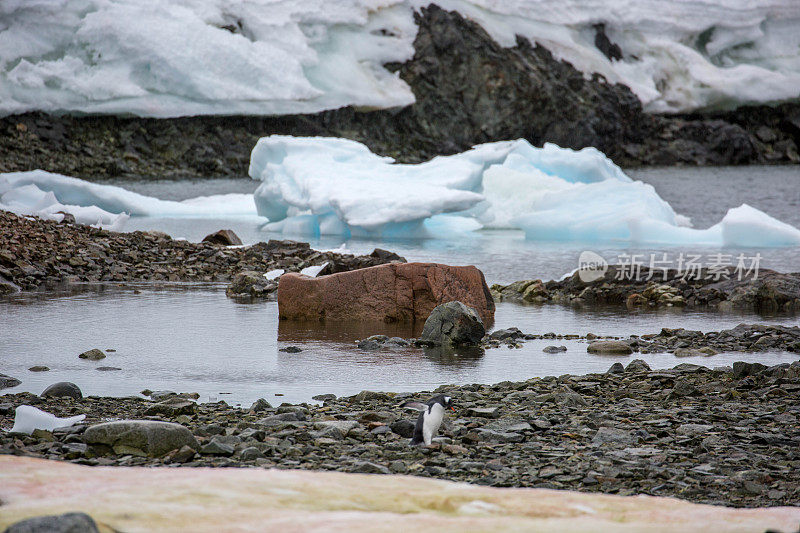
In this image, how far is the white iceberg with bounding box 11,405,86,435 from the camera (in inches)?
151

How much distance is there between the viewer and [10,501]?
240cm

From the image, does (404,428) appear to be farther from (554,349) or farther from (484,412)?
(554,349)

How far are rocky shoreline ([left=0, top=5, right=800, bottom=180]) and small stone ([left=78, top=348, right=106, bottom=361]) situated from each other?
34183 millimetres

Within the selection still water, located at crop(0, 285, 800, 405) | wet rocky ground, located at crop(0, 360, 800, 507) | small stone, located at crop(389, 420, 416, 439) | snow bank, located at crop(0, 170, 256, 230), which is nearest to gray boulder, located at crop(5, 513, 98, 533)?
wet rocky ground, located at crop(0, 360, 800, 507)

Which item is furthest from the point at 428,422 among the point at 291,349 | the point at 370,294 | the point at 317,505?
the point at 370,294

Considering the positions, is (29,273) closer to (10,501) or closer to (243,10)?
(10,501)

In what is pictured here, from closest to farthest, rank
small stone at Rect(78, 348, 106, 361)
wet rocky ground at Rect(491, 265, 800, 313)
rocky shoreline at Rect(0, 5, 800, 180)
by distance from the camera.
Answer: small stone at Rect(78, 348, 106, 361)
wet rocky ground at Rect(491, 265, 800, 313)
rocky shoreline at Rect(0, 5, 800, 180)

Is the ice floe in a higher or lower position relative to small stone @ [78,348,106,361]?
higher

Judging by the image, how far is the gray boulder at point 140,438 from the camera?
3.51m

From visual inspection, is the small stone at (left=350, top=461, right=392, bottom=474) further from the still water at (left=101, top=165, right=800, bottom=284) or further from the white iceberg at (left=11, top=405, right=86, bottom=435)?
the still water at (left=101, top=165, right=800, bottom=284)

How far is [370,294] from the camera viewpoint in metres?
8.15

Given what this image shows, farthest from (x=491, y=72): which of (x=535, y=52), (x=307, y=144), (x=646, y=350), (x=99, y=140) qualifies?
(x=646, y=350)

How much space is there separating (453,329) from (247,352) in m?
1.63

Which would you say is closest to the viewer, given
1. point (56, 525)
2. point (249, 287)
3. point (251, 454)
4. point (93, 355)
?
point (56, 525)
